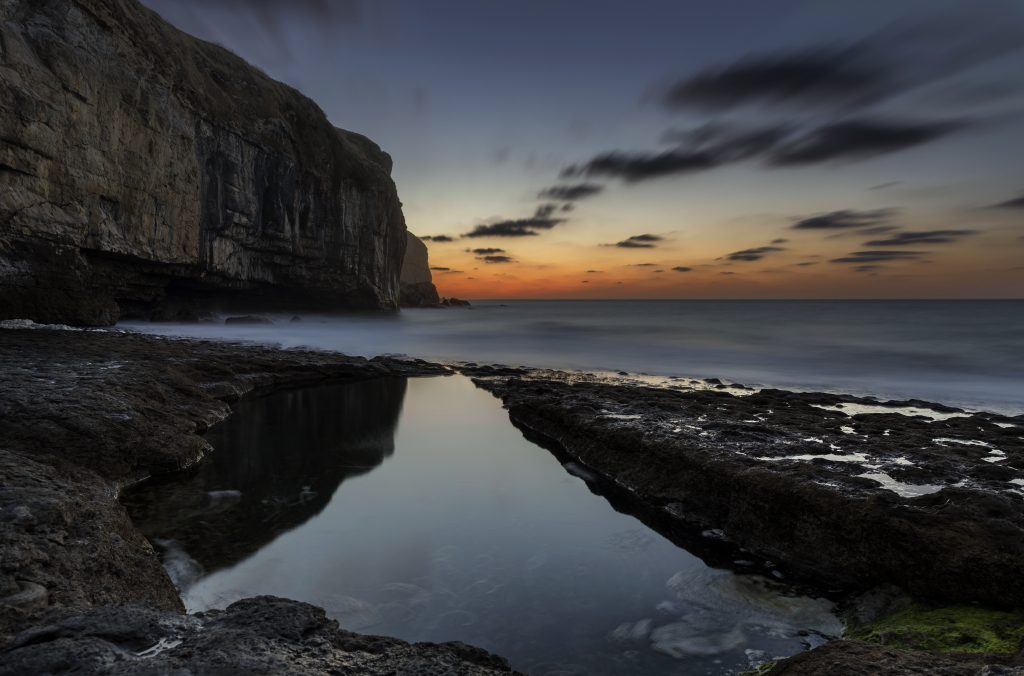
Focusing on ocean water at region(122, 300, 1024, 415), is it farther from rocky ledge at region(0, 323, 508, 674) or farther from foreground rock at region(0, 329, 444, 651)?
rocky ledge at region(0, 323, 508, 674)

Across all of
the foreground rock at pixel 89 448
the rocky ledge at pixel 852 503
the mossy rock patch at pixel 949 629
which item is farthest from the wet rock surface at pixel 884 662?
the foreground rock at pixel 89 448

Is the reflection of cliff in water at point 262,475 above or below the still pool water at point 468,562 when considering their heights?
above

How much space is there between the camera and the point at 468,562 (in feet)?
17.1

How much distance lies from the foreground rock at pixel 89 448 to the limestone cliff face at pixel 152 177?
21.1 feet

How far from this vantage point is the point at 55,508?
3.85 m

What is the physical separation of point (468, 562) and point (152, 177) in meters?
26.1

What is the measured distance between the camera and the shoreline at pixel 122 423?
11.2 ft

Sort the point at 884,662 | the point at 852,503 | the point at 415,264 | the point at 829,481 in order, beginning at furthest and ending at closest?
the point at 415,264 → the point at 829,481 → the point at 852,503 → the point at 884,662

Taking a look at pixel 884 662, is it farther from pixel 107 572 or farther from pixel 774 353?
Result: pixel 774 353

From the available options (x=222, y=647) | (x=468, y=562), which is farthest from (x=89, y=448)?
(x=222, y=647)

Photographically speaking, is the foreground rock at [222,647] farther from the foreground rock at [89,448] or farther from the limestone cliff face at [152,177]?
the limestone cliff face at [152,177]

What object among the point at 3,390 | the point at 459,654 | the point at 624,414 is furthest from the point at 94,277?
the point at 459,654

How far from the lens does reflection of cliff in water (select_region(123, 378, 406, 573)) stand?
542 centimetres

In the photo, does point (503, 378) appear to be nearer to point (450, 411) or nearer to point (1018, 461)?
point (450, 411)
